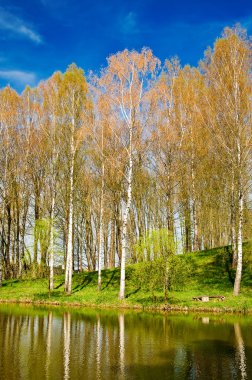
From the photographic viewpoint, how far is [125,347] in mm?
13023

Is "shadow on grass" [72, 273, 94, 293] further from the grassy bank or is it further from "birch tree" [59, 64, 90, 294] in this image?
"birch tree" [59, 64, 90, 294]

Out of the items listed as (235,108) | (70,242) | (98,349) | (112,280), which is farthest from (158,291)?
(98,349)

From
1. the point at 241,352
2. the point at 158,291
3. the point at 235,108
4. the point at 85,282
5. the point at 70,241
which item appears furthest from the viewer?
the point at 85,282

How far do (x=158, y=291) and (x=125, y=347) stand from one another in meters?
15.2

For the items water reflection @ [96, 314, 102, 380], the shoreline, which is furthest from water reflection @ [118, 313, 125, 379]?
the shoreline

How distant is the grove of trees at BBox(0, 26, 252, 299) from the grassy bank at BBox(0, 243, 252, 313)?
4.09 ft

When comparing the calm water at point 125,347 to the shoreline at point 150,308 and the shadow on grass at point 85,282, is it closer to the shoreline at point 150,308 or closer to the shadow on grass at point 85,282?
the shoreline at point 150,308

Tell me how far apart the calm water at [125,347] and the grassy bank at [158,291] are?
3.00m

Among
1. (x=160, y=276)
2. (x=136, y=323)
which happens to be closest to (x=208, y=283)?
(x=160, y=276)

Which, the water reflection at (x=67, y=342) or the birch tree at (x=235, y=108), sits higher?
the birch tree at (x=235, y=108)

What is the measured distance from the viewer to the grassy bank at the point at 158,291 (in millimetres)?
23328

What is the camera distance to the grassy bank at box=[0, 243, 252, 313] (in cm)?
2333

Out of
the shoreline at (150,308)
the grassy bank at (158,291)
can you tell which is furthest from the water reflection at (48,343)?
the grassy bank at (158,291)

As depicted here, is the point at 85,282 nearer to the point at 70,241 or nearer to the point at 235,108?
the point at 70,241
